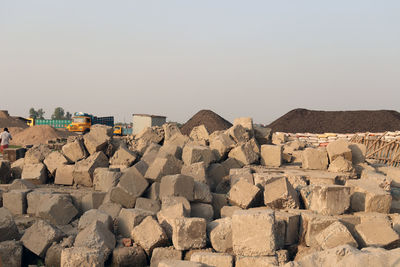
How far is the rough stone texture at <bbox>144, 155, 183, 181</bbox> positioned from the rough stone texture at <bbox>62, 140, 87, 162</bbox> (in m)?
2.96

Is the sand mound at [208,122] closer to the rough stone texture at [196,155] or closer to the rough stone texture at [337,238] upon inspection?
the rough stone texture at [196,155]

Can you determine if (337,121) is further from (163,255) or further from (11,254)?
(11,254)

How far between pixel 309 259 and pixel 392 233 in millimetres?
2074

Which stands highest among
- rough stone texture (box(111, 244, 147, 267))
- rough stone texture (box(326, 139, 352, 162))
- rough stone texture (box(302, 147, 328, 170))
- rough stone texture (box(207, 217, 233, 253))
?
rough stone texture (box(326, 139, 352, 162))

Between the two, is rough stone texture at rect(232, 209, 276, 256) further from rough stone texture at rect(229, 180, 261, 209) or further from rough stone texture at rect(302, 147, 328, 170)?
rough stone texture at rect(302, 147, 328, 170)

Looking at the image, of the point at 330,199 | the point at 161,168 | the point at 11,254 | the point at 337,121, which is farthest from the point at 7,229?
the point at 337,121

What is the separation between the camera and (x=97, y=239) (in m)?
5.48

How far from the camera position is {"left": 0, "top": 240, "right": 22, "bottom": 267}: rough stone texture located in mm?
5480

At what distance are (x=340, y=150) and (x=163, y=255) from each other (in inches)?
194

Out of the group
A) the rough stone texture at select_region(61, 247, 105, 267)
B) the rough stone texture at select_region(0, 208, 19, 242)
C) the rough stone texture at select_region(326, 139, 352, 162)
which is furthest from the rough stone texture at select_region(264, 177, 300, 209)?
the rough stone texture at select_region(0, 208, 19, 242)

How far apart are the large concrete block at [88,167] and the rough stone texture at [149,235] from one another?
357 centimetres

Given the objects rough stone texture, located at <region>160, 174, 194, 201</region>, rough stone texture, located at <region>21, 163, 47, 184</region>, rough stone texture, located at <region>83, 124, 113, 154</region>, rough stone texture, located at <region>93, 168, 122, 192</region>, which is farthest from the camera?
rough stone texture, located at <region>83, 124, 113, 154</region>

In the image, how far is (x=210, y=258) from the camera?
488 cm

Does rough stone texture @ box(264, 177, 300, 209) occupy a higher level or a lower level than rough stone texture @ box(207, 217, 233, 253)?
higher
